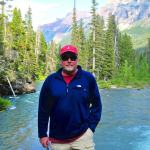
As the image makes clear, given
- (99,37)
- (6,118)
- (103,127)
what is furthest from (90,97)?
(99,37)

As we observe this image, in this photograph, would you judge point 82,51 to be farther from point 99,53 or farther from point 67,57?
point 67,57

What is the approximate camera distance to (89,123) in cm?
654

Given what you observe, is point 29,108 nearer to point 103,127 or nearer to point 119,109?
point 119,109

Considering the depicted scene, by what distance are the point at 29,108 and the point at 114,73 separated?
5010cm

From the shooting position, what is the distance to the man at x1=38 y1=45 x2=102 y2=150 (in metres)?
6.41

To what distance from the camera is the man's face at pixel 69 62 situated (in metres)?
6.53

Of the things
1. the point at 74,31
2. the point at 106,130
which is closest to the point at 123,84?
the point at 74,31

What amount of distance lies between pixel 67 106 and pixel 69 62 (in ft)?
2.24

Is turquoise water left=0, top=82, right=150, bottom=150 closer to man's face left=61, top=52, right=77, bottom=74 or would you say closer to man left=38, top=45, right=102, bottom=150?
man left=38, top=45, right=102, bottom=150

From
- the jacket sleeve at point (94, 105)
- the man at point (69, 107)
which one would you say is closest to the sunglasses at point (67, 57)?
the man at point (69, 107)

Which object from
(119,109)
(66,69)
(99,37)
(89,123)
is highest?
(99,37)

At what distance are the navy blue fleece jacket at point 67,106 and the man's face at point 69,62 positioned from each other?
12 centimetres

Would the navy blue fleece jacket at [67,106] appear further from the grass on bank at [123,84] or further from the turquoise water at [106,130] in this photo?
the grass on bank at [123,84]

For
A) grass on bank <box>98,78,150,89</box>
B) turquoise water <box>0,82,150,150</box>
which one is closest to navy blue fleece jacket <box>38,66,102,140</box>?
turquoise water <box>0,82,150,150</box>
